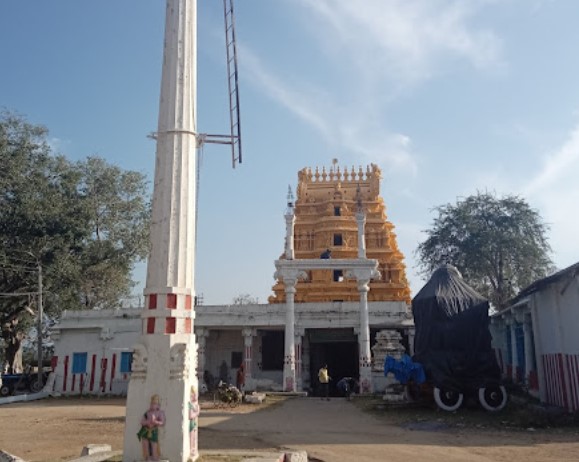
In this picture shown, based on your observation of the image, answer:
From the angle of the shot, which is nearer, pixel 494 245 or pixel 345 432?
pixel 345 432

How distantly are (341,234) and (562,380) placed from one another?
1613 centimetres

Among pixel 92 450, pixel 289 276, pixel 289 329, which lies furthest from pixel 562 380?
pixel 92 450

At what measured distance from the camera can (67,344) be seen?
2522cm

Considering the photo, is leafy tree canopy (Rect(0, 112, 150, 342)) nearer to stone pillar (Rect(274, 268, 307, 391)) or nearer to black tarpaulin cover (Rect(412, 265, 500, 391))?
stone pillar (Rect(274, 268, 307, 391))

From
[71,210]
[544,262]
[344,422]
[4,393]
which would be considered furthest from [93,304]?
[544,262]

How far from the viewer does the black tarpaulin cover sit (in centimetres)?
1648

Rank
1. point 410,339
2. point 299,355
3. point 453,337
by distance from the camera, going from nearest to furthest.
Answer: point 453,337, point 299,355, point 410,339

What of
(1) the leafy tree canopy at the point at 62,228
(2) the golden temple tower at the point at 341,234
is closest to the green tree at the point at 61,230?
(1) the leafy tree canopy at the point at 62,228

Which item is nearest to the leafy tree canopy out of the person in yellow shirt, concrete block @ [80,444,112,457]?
the person in yellow shirt

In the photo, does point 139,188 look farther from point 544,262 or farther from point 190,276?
point 190,276

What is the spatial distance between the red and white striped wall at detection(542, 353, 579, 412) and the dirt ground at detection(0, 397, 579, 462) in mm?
900

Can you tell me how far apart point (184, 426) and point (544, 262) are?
27627 millimetres

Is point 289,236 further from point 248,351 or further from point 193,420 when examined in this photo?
point 193,420

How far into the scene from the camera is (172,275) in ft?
25.1
